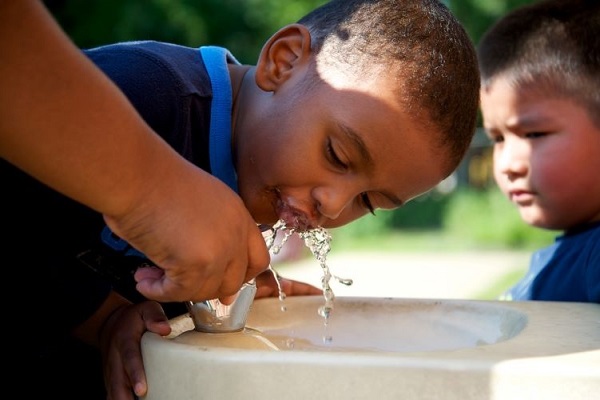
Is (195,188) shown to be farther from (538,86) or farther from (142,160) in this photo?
(538,86)

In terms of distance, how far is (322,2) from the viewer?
1352 cm

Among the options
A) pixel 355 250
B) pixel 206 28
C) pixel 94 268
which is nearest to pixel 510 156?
pixel 94 268

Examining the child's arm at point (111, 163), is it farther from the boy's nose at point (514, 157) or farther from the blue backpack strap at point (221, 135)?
the boy's nose at point (514, 157)

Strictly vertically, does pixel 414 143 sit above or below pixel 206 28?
above

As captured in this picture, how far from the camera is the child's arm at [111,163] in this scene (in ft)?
3.04

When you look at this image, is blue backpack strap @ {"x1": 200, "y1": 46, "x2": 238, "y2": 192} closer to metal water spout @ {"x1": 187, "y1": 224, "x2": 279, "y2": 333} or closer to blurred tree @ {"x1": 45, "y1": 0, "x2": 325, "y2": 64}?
metal water spout @ {"x1": 187, "y1": 224, "x2": 279, "y2": 333}

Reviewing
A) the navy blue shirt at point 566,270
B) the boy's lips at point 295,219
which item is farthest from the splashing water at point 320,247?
the navy blue shirt at point 566,270

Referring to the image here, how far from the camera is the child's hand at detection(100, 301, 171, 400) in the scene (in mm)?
1264

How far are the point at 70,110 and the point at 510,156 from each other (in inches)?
60.2

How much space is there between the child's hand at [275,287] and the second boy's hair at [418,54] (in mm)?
392

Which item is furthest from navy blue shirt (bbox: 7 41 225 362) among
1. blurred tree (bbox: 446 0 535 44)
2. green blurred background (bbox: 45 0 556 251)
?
blurred tree (bbox: 446 0 535 44)

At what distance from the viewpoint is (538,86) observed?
7.47 ft

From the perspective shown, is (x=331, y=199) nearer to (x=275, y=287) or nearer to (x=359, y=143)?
(x=359, y=143)

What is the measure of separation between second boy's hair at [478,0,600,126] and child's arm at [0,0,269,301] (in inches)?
54.2
